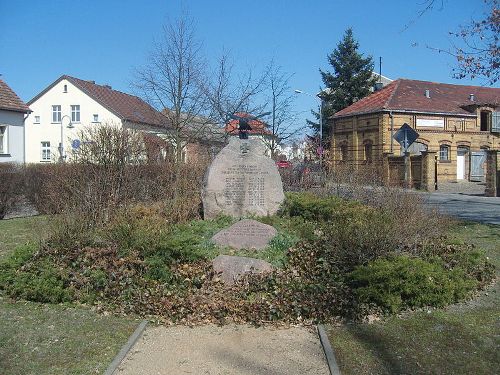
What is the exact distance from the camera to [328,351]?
205 inches

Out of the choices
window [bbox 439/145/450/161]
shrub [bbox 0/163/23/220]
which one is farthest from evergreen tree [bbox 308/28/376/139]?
shrub [bbox 0/163/23/220]

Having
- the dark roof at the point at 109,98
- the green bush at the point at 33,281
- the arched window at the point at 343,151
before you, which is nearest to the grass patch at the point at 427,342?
the green bush at the point at 33,281

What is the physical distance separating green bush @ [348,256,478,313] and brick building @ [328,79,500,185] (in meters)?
33.0

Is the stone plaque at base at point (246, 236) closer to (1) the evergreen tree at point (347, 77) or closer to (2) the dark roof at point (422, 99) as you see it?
(2) the dark roof at point (422, 99)

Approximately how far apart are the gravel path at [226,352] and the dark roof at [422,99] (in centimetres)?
3535

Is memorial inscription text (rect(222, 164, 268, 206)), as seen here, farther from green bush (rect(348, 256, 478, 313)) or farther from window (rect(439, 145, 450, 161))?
window (rect(439, 145, 450, 161))

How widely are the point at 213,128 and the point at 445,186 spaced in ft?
56.2

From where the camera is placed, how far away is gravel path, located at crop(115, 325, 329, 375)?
4895 mm

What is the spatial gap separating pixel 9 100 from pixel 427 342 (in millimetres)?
32268

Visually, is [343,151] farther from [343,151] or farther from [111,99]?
[111,99]

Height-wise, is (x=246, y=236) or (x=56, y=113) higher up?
(x=56, y=113)

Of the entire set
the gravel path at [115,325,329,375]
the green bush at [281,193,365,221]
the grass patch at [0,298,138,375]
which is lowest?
the gravel path at [115,325,329,375]

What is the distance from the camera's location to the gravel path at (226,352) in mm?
4895

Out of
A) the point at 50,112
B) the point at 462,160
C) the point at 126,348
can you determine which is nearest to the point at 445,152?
the point at 462,160
